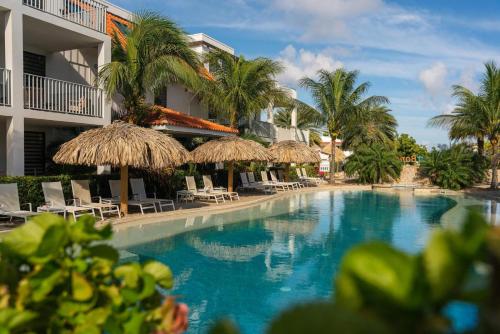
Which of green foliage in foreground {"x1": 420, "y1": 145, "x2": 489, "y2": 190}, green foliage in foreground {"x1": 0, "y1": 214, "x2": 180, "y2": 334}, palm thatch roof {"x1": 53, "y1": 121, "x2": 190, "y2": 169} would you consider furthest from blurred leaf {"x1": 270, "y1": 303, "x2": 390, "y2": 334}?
green foliage in foreground {"x1": 420, "y1": 145, "x2": 489, "y2": 190}

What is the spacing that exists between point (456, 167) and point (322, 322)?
99.9ft

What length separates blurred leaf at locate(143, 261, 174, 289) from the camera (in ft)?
5.15

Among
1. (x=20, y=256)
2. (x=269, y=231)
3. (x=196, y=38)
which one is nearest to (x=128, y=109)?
(x=269, y=231)

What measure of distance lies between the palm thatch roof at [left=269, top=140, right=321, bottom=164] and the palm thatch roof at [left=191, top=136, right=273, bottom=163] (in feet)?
17.9

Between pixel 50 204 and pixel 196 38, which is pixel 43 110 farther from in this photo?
pixel 196 38

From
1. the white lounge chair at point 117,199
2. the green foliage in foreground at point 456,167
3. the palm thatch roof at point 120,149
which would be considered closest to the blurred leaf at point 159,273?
the palm thatch roof at point 120,149

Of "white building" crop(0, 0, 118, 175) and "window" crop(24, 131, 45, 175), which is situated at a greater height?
"white building" crop(0, 0, 118, 175)

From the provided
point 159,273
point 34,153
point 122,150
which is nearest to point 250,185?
point 34,153

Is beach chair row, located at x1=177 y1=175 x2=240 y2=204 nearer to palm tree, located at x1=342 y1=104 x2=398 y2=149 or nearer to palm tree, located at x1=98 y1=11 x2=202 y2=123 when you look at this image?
palm tree, located at x1=98 y1=11 x2=202 y2=123

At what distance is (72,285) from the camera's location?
1.38 meters

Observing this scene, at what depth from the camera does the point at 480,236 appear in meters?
0.69

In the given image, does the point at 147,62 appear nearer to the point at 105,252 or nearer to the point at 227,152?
the point at 227,152

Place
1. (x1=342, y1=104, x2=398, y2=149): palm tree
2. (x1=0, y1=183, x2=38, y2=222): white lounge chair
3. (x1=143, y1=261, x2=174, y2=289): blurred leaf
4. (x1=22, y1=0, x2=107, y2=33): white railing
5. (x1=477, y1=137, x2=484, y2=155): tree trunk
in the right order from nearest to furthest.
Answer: (x1=143, y1=261, x2=174, y2=289): blurred leaf < (x1=0, y1=183, x2=38, y2=222): white lounge chair < (x1=22, y1=0, x2=107, y2=33): white railing < (x1=477, y1=137, x2=484, y2=155): tree trunk < (x1=342, y1=104, x2=398, y2=149): palm tree

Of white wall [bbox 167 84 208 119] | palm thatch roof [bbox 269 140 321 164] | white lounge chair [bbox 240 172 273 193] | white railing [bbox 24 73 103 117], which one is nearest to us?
white railing [bbox 24 73 103 117]
